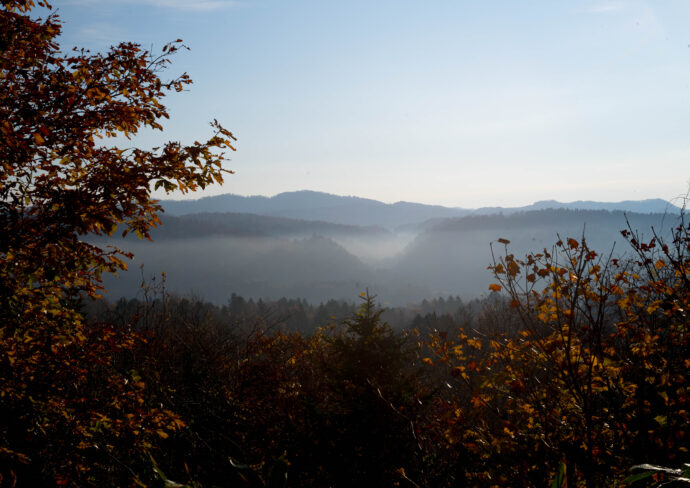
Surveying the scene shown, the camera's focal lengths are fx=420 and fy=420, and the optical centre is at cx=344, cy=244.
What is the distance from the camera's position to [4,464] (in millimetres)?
5566

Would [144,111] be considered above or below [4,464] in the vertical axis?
above

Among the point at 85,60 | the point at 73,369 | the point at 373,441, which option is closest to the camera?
the point at 85,60

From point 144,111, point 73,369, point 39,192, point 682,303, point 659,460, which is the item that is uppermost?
point 144,111

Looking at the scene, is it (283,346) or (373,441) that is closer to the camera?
(373,441)

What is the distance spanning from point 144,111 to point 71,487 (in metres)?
5.74

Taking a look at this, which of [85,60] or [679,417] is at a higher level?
[85,60]

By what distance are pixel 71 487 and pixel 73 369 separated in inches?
70.8

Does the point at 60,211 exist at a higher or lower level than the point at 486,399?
higher

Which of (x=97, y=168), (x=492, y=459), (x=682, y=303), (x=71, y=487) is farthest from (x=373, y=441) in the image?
(x=97, y=168)

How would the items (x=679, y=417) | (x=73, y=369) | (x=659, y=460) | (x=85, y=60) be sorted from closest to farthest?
(x=659, y=460)
(x=679, y=417)
(x=85, y=60)
(x=73, y=369)

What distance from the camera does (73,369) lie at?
630 centimetres

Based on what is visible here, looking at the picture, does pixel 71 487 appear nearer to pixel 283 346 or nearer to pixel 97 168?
pixel 97 168

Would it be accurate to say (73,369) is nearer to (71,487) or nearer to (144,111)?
(71,487)

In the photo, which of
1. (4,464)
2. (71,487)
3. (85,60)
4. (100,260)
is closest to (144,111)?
(85,60)
